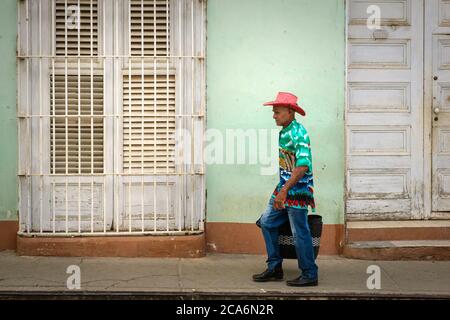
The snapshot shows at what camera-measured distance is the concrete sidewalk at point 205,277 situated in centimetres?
680

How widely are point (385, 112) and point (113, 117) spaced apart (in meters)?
3.14

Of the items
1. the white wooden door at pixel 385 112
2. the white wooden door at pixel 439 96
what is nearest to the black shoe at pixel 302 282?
the white wooden door at pixel 385 112

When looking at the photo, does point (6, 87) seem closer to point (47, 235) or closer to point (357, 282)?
point (47, 235)

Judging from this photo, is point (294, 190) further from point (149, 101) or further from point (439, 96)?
point (439, 96)

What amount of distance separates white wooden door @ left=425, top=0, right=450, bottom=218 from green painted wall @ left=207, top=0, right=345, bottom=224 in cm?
114

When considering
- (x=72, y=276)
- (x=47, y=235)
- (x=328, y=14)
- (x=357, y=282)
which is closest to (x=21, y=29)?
(x=47, y=235)

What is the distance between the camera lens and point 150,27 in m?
8.18

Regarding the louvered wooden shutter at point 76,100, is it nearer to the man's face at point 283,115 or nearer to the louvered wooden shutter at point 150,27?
the louvered wooden shutter at point 150,27

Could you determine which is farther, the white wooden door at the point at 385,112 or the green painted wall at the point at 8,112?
the white wooden door at the point at 385,112

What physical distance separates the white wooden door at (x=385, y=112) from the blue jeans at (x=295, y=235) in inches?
69.4

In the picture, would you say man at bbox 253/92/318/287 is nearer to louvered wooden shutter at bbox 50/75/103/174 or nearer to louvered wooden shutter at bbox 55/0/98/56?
louvered wooden shutter at bbox 50/75/103/174

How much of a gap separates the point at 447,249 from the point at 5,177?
16.1 feet

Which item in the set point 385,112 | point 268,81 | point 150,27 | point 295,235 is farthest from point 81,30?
point 385,112

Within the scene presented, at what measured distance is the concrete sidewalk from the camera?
22.3ft
